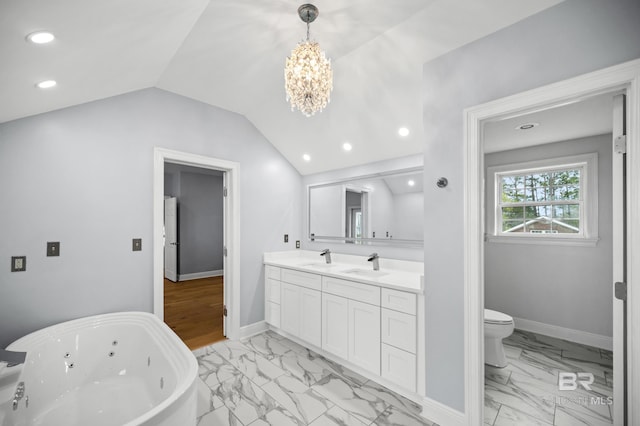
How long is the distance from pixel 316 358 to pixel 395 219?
1.61 m

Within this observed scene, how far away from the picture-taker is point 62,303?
6.98ft

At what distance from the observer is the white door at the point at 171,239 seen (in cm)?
604

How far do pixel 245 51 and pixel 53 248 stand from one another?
2.13 meters

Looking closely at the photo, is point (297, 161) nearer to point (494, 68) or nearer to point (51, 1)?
point (494, 68)

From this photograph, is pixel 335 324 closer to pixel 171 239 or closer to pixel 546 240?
pixel 546 240

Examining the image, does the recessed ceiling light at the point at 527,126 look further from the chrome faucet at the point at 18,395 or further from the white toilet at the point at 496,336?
the chrome faucet at the point at 18,395

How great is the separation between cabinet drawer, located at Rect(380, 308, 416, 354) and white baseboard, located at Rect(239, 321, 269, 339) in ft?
5.71

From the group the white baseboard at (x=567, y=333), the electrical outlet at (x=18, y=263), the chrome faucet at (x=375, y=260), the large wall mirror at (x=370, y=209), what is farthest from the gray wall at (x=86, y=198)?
the white baseboard at (x=567, y=333)

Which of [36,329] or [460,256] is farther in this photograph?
[36,329]

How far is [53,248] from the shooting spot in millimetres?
→ 2090

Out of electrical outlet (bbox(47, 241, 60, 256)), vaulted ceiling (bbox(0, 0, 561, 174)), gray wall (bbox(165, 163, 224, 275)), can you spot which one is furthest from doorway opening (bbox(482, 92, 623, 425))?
gray wall (bbox(165, 163, 224, 275))

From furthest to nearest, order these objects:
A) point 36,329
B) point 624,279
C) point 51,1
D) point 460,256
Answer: point 36,329, point 460,256, point 624,279, point 51,1

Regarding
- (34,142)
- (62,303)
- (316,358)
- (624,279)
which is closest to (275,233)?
(316,358)

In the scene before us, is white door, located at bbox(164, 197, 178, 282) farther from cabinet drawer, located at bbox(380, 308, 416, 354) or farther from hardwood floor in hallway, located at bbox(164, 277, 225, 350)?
cabinet drawer, located at bbox(380, 308, 416, 354)
